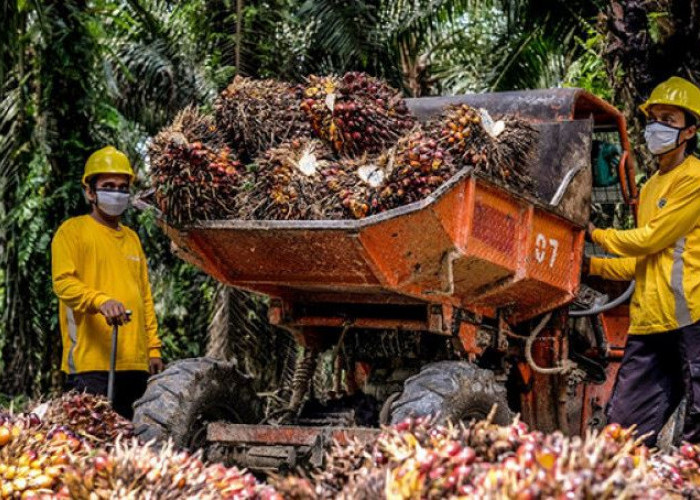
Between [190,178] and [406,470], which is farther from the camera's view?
[190,178]

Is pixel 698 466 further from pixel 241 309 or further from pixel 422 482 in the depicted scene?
pixel 241 309

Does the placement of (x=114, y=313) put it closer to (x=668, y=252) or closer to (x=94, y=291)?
(x=94, y=291)

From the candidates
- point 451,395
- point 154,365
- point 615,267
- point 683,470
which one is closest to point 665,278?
point 615,267

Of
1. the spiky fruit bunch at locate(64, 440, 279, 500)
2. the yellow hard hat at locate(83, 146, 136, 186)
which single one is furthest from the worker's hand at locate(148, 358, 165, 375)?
the spiky fruit bunch at locate(64, 440, 279, 500)

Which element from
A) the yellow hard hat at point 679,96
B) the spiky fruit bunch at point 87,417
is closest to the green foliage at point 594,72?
the yellow hard hat at point 679,96

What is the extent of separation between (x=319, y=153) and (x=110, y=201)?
1.72 meters

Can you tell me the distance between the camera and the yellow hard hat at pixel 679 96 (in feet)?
19.4

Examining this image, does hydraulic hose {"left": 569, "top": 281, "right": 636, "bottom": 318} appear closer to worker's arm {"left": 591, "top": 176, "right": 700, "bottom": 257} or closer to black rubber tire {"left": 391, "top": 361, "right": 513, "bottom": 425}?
worker's arm {"left": 591, "top": 176, "right": 700, "bottom": 257}

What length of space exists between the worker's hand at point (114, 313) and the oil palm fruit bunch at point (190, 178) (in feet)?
2.13

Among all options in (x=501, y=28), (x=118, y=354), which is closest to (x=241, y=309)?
(x=118, y=354)

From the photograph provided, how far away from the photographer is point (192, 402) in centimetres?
619

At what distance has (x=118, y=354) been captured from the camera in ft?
22.0

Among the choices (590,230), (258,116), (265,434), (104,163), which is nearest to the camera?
(265,434)

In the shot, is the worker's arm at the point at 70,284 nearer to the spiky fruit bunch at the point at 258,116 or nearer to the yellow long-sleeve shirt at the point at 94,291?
the yellow long-sleeve shirt at the point at 94,291
